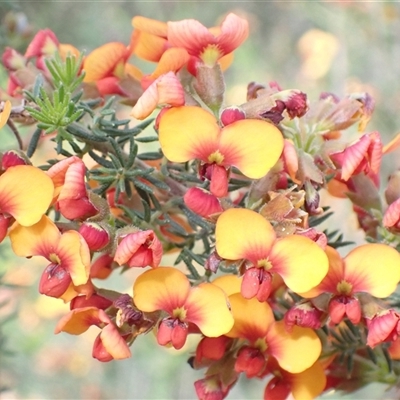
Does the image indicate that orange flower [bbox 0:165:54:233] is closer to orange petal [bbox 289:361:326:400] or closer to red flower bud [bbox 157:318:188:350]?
red flower bud [bbox 157:318:188:350]

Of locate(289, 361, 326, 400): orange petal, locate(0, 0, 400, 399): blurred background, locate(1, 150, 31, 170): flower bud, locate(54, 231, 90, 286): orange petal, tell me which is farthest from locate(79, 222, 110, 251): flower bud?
locate(0, 0, 400, 399): blurred background

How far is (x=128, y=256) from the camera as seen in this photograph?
29.3 inches

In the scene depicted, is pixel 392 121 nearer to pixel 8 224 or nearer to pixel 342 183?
pixel 342 183

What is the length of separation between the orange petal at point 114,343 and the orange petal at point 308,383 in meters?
0.25

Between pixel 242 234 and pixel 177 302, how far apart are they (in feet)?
0.42

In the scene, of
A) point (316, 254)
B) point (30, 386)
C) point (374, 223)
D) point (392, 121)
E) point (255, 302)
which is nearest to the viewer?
point (316, 254)

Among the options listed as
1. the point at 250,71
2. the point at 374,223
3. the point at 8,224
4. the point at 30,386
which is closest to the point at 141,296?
the point at 8,224

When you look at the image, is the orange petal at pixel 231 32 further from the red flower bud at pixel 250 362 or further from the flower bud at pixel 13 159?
the red flower bud at pixel 250 362

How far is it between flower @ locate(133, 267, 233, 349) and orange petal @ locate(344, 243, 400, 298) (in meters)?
0.18

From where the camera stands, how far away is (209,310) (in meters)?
0.76

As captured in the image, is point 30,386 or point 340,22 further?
point 340,22

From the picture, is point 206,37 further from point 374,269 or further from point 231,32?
point 374,269

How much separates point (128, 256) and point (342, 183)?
403mm

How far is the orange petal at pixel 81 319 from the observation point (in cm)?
77
